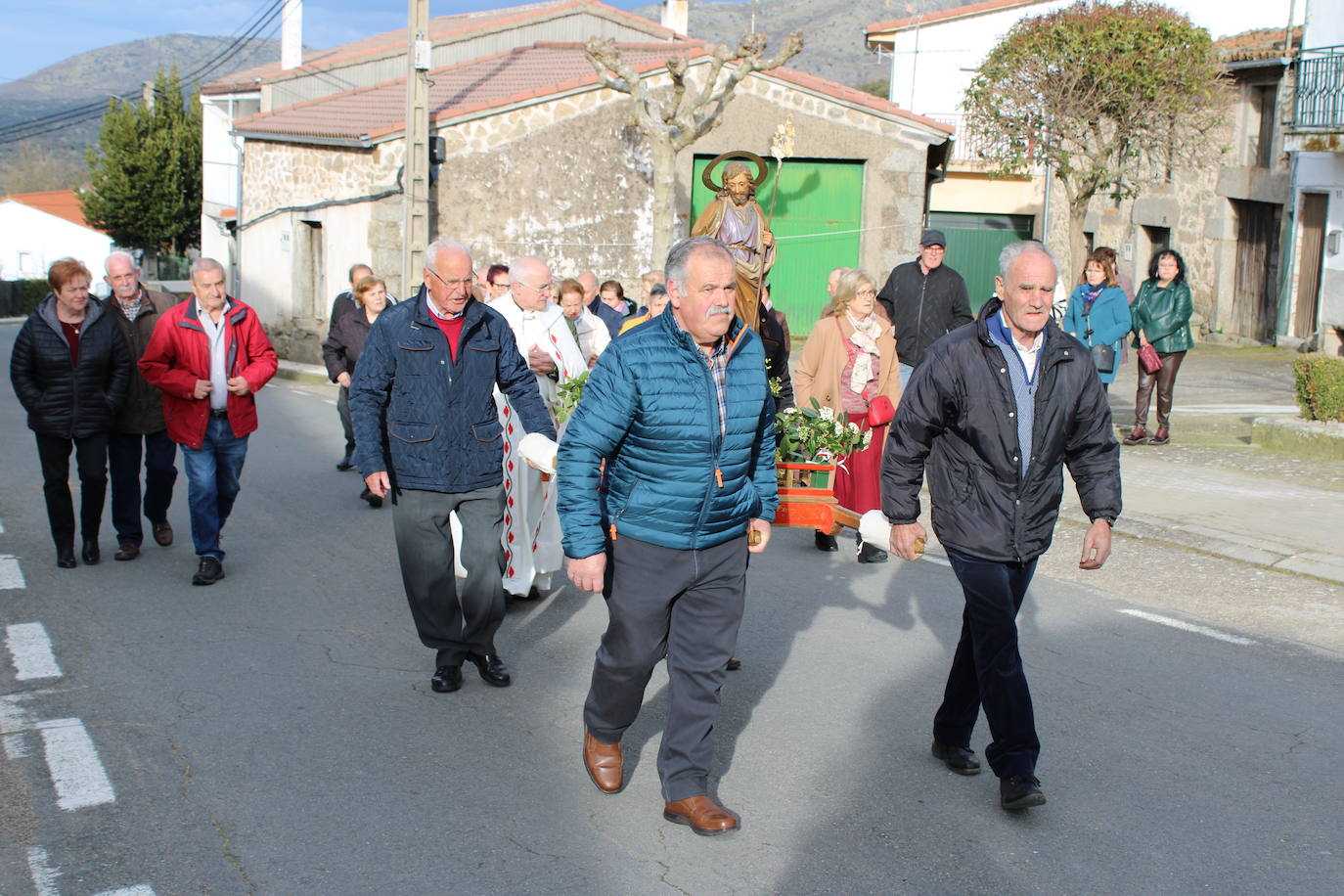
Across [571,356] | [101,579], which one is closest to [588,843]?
[571,356]

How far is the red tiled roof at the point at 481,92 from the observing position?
2170cm

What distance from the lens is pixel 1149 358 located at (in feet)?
40.9

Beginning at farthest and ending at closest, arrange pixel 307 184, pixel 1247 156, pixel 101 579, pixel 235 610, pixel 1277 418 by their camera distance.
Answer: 1. pixel 1247 156
2. pixel 307 184
3. pixel 1277 418
4. pixel 101 579
5. pixel 235 610

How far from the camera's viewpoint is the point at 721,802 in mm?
4895

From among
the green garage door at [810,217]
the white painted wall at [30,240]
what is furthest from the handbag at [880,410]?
the white painted wall at [30,240]

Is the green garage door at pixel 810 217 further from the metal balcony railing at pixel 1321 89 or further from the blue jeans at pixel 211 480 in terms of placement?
the blue jeans at pixel 211 480

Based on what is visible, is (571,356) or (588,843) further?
(571,356)

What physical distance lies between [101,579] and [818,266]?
17334 mm

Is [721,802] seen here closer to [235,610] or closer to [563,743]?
[563,743]

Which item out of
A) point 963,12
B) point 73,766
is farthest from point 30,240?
point 73,766

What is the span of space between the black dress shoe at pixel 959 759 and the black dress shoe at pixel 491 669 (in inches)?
77.0

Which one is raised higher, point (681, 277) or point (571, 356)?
point (681, 277)

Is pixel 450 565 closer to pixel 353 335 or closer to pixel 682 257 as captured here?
pixel 682 257

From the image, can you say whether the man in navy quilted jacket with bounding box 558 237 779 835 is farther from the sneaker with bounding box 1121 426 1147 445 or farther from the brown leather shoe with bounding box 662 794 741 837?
the sneaker with bounding box 1121 426 1147 445
